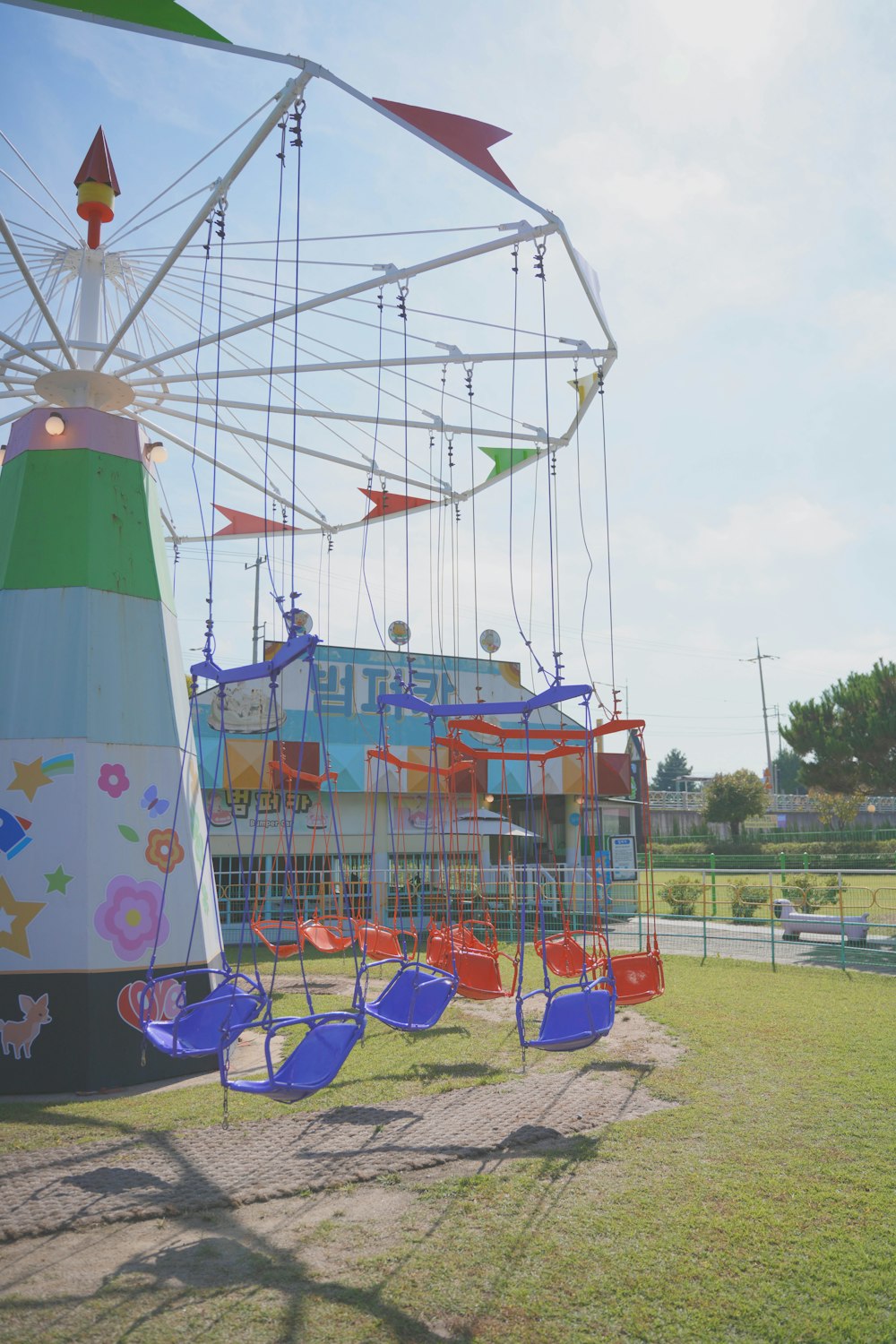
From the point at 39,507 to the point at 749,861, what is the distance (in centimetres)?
2976

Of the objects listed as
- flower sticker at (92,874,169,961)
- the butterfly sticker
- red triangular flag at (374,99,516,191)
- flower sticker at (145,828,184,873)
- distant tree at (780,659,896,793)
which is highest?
red triangular flag at (374,99,516,191)

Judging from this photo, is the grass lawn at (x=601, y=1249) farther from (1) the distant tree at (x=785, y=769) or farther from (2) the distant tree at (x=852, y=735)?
(1) the distant tree at (x=785, y=769)

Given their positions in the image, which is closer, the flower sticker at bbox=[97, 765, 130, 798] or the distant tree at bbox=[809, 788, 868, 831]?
the flower sticker at bbox=[97, 765, 130, 798]

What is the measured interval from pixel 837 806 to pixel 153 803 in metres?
35.0

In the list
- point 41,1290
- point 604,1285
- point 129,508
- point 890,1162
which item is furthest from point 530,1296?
point 129,508

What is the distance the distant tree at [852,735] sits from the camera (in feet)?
122

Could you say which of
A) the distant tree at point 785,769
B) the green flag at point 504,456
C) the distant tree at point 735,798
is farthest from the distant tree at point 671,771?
the green flag at point 504,456

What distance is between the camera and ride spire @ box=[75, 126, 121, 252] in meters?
11.5

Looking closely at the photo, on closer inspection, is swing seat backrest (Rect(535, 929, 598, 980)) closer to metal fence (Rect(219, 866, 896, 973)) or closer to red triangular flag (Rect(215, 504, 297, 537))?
metal fence (Rect(219, 866, 896, 973))

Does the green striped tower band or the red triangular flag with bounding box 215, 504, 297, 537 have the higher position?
the red triangular flag with bounding box 215, 504, 297, 537

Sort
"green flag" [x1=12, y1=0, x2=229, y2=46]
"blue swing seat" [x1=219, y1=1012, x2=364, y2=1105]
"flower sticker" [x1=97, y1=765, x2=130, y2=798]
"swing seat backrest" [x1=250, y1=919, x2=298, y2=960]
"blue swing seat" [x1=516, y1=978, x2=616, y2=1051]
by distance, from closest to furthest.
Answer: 1. "blue swing seat" [x1=219, y1=1012, x2=364, y2=1105]
2. "green flag" [x1=12, y1=0, x2=229, y2=46]
3. "blue swing seat" [x1=516, y1=978, x2=616, y2=1051]
4. "flower sticker" [x1=97, y1=765, x2=130, y2=798]
5. "swing seat backrest" [x1=250, y1=919, x2=298, y2=960]

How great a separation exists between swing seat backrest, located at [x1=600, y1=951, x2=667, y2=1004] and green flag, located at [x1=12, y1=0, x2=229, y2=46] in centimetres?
881

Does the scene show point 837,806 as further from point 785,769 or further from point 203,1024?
point 785,769

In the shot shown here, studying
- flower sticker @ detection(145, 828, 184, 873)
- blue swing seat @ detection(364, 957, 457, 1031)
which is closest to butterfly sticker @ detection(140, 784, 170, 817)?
flower sticker @ detection(145, 828, 184, 873)
